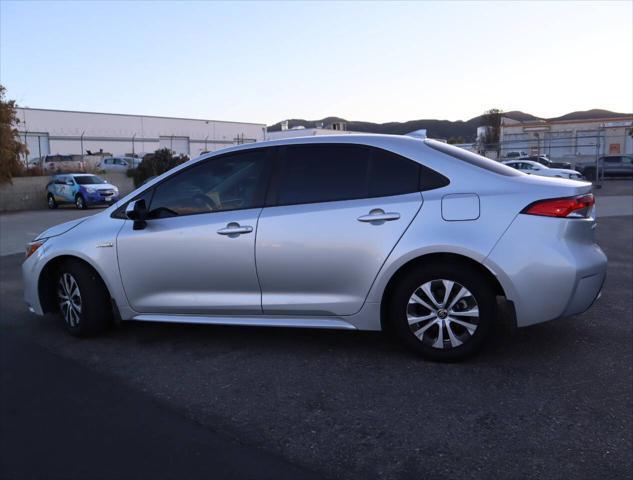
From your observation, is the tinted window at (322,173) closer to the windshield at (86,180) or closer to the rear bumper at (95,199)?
the rear bumper at (95,199)

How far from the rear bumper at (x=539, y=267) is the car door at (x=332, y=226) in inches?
26.9

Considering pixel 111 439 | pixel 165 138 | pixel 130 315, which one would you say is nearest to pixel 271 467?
pixel 111 439

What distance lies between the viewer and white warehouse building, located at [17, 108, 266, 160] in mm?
51438

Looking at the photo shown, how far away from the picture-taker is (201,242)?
465cm

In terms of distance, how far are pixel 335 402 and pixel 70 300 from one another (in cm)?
276

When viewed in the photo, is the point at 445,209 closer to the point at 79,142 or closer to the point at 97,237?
the point at 97,237

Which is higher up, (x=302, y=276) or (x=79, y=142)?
(x=79, y=142)

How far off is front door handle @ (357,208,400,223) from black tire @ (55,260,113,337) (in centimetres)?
240

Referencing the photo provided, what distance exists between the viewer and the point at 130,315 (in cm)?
498

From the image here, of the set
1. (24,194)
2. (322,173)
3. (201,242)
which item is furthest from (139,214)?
(24,194)

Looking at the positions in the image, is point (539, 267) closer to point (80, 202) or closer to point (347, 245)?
point (347, 245)

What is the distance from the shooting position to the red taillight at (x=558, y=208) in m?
4.08

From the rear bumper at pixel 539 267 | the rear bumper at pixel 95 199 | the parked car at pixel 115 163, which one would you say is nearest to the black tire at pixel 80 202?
the rear bumper at pixel 95 199

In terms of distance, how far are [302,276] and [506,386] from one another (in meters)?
1.62
